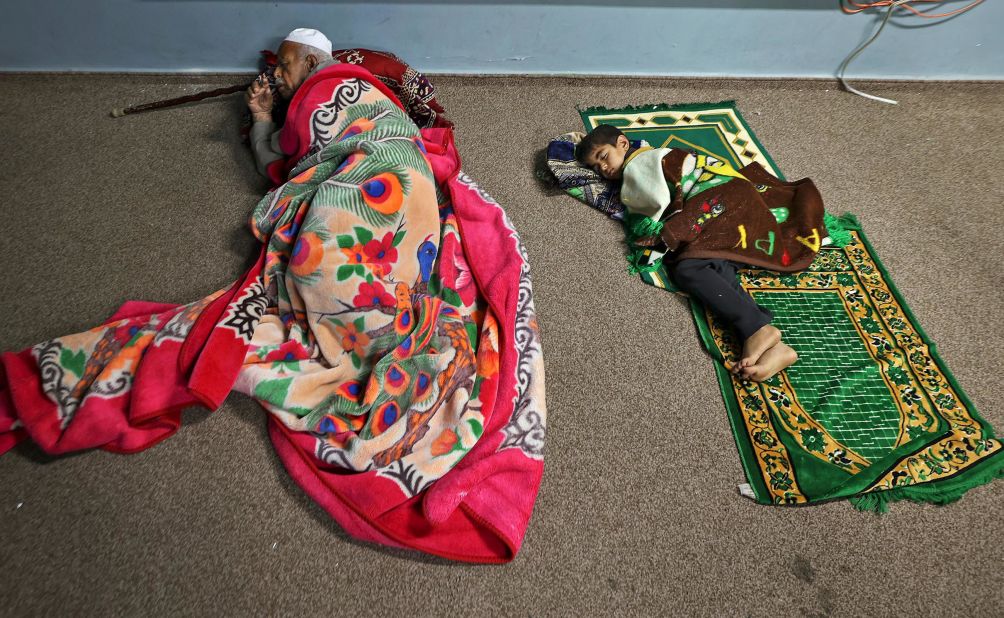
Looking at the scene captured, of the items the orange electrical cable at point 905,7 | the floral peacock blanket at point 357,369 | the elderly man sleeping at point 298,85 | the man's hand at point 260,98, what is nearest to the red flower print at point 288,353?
the floral peacock blanket at point 357,369

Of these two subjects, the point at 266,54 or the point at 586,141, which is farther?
the point at 266,54

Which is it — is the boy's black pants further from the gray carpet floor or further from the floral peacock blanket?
the floral peacock blanket

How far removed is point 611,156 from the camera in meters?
1.67

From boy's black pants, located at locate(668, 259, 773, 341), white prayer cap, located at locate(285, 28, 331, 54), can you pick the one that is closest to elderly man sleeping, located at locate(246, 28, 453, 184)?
white prayer cap, located at locate(285, 28, 331, 54)

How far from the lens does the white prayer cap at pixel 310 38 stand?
5.54ft

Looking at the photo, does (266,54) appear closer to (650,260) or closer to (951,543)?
(650,260)

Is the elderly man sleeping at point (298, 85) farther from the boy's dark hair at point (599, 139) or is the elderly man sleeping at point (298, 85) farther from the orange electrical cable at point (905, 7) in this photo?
the orange electrical cable at point (905, 7)

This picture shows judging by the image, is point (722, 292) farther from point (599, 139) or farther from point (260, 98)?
point (260, 98)

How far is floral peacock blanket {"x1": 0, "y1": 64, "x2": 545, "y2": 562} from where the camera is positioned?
1.09m

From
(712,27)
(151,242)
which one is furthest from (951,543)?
(151,242)

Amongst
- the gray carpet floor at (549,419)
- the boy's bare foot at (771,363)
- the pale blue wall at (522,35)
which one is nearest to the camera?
the gray carpet floor at (549,419)

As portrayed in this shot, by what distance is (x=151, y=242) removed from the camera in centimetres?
155

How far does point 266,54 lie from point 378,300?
4.09 ft

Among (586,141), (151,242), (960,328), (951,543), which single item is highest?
(586,141)
